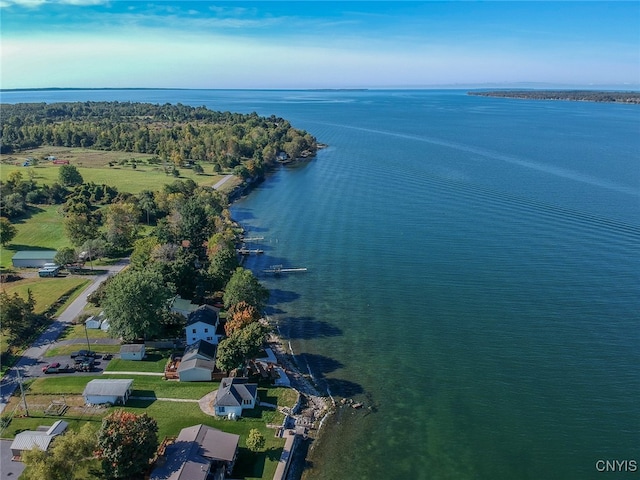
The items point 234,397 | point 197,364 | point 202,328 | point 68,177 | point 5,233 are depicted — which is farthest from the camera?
point 68,177

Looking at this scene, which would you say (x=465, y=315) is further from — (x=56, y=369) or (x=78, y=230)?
(x=78, y=230)

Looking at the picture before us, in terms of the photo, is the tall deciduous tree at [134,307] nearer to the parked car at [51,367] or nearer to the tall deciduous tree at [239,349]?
the parked car at [51,367]

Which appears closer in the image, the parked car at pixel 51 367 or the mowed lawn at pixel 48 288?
the parked car at pixel 51 367

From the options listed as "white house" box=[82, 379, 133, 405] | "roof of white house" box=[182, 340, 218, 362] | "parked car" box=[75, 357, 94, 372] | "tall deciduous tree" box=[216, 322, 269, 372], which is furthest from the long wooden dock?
"white house" box=[82, 379, 133, 405]

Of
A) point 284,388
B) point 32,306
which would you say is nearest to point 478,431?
point 284,388

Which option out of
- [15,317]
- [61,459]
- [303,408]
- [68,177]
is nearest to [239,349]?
[303,408]

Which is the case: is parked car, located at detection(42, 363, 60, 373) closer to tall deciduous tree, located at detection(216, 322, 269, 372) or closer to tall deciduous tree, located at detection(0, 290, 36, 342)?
tall deciduous tree, located at detection(0, 290, 36, 342)

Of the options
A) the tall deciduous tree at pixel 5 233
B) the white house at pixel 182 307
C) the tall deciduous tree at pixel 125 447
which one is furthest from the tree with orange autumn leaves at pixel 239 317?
the tall deciduous tree at pixel 5 233

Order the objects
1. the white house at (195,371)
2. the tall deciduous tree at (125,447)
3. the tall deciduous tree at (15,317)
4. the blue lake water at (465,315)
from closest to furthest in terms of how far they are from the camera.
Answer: the tall deciduous tree at (125,447)
the blue lake water at (465,315)
the white house at (195,371)
the tall deciduous tree at (15,317)
